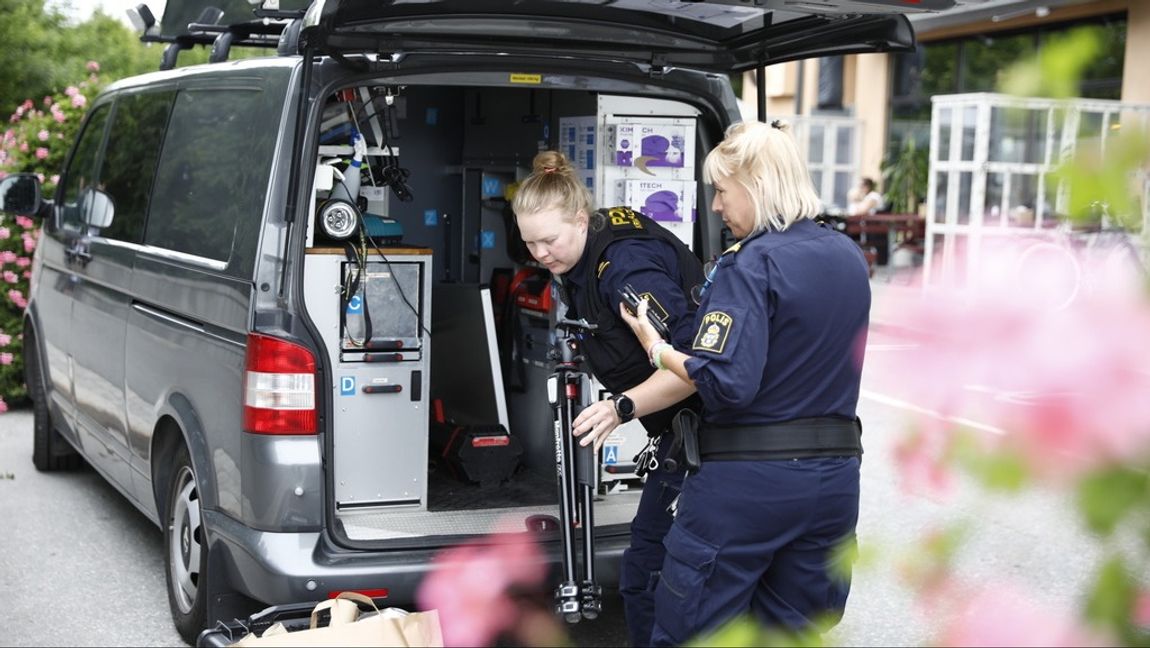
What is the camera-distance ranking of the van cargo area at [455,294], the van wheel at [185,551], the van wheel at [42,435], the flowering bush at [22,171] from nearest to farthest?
the van wheel at [185,551], the van cargo area at [455,294], the van wheel at [42,435], the flowering bush at [22,171]

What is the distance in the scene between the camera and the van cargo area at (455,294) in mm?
4820

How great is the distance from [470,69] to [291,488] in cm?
152

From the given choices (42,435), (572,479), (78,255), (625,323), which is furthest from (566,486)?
(42,435)

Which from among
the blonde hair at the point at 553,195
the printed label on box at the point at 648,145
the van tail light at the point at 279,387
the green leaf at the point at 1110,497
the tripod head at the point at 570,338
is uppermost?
the printed label on box at the point at 648,145

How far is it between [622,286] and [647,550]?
829 millimetres

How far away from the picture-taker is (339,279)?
4781mm

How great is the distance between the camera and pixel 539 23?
441cm

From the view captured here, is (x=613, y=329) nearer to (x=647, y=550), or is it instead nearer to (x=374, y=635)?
(x=647, y=550)

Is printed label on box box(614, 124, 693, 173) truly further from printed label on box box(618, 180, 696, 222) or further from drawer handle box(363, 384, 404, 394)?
drawer handle box(363, 384, 404, 394)

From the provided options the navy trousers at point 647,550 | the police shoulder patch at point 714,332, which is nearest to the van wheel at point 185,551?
the navy trousers at point 647,550

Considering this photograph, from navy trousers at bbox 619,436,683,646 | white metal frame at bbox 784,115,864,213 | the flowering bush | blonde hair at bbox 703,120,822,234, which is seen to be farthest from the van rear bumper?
white metal frame at bbox 784,115,864,213

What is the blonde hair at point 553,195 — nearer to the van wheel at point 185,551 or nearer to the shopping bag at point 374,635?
the van wheel at point 185,551

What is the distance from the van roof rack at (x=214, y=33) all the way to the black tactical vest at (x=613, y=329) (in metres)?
1.58

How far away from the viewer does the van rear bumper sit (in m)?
4.09
